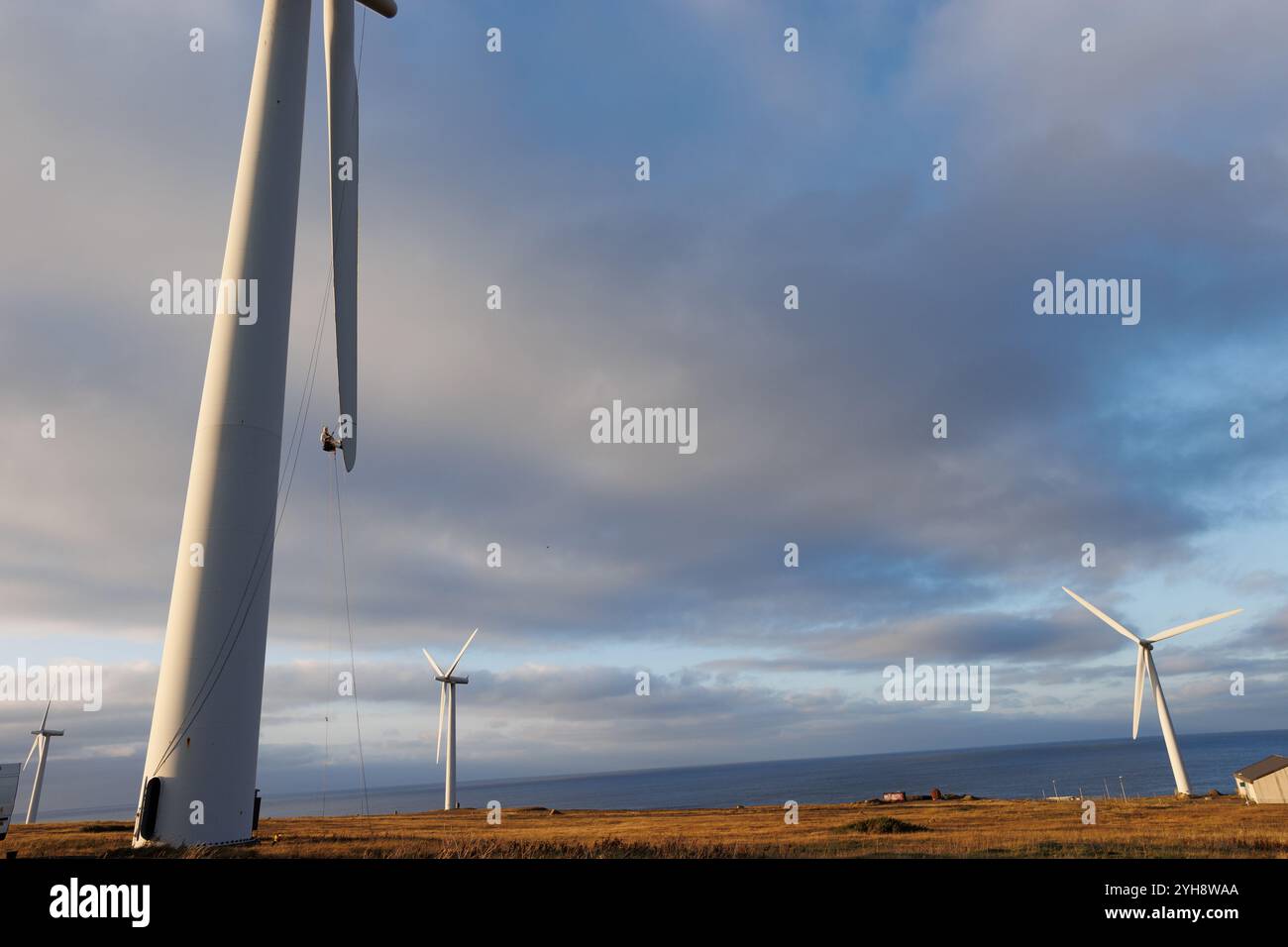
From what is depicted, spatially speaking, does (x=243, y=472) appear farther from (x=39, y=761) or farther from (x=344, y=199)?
(x=39, y=761)

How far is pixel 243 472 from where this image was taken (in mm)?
23609

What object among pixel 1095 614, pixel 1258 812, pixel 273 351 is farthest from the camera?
pixel 1095 614

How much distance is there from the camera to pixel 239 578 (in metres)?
23.1

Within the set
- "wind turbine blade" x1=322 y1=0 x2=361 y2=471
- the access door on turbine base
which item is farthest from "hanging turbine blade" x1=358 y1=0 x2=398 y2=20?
the access door on turbine base

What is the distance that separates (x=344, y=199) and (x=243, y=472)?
10512 mm

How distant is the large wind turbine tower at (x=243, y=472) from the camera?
22.1 m

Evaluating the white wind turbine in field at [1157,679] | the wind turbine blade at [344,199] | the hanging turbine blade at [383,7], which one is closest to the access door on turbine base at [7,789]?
the wind turbine blade at [344,199]

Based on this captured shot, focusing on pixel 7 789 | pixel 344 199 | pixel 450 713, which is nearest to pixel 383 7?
pixel 344 199

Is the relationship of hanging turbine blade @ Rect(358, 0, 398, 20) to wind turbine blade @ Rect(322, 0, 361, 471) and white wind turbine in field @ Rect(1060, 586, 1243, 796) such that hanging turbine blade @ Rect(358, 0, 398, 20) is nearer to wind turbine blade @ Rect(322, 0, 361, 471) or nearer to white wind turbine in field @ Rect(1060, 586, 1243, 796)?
wind turbine blade @ Rect(322, 0, 361, 471)

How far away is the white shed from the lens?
203 feet

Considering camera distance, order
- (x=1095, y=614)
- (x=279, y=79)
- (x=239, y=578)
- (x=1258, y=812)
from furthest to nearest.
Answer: (x=1095, y=614), (x=1258, y=812), (x=279, y=79), (x=239, y=578)

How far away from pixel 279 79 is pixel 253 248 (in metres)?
6.54
